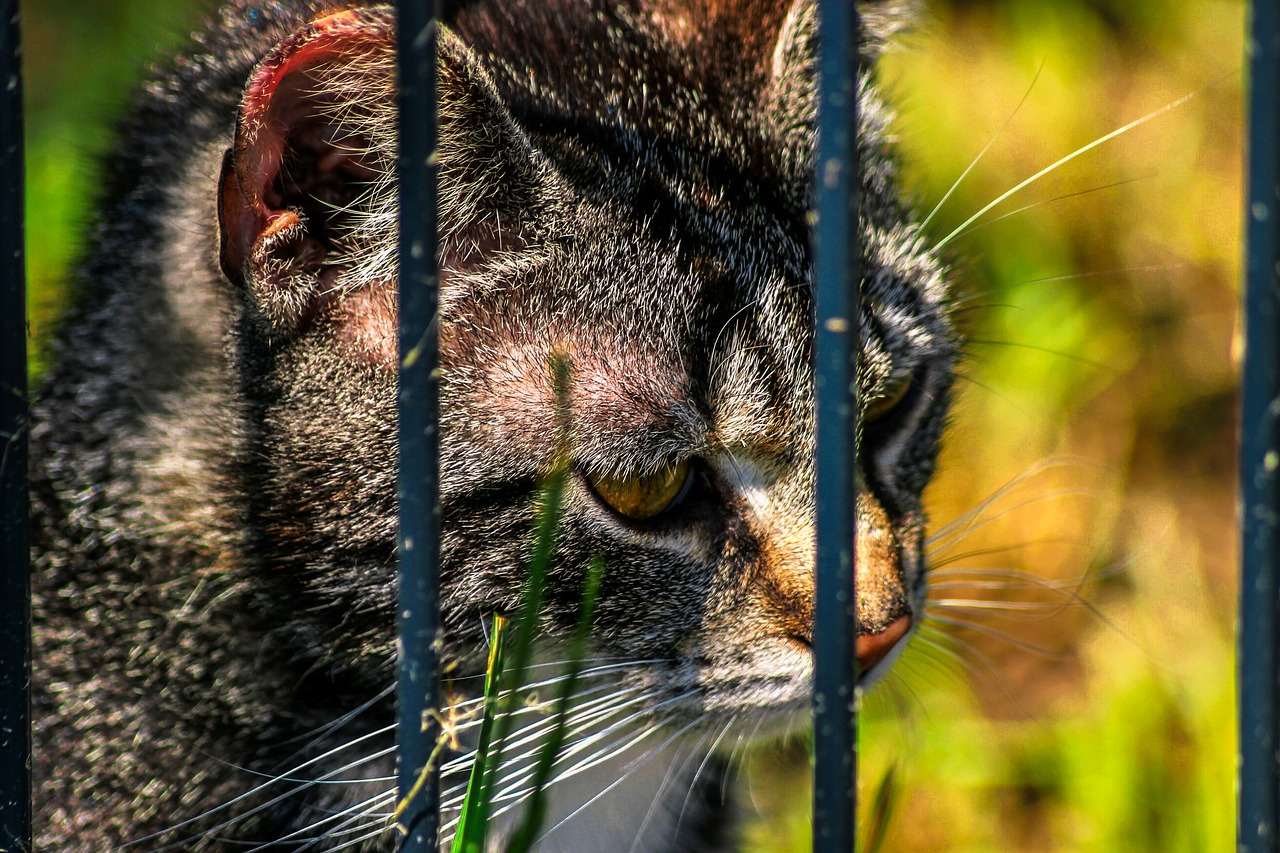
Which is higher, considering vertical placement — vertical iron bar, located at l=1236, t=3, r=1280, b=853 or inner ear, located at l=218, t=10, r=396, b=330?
inner ear, located at l=218, t=10, r=396, b=330

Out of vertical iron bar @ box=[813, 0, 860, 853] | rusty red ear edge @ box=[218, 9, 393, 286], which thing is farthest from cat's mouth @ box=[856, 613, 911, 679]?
rusty red ear edge @ box=[218, 9, 393, 286]

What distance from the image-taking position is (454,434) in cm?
122

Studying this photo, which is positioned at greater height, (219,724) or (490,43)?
(490,43)

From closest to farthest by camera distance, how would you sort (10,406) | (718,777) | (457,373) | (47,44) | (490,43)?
(10,406) < (457,373) < (490,43) < (718,777) < (47,44)

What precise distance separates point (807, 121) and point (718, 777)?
88 centimetres

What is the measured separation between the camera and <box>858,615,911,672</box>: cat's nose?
1275 mm

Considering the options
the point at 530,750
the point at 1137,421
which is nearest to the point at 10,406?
the point at 530,750

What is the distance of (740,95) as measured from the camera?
1427mm

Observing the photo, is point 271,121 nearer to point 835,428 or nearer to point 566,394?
point 566,394

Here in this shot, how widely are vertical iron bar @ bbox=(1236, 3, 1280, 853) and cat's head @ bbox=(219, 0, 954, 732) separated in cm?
50

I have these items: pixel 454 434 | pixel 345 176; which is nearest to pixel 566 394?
pixel 454 434

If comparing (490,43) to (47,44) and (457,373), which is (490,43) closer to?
(457,373)

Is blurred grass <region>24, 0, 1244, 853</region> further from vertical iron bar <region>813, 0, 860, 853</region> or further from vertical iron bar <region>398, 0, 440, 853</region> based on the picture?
vertical iron bar <region>398, 0, 440, 853</region>

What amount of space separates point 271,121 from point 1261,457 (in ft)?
2.69
